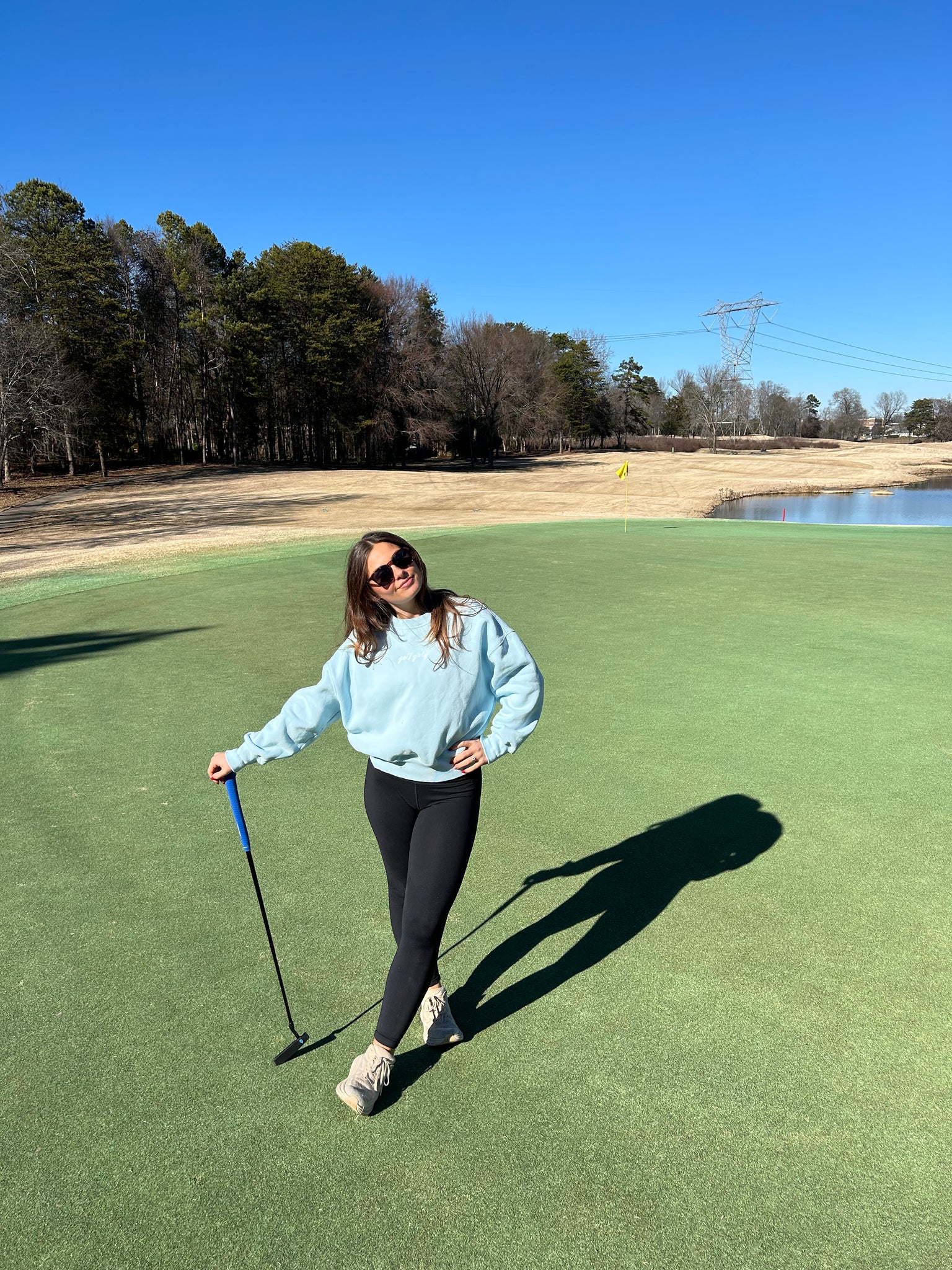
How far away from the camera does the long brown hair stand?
2699 millimetres

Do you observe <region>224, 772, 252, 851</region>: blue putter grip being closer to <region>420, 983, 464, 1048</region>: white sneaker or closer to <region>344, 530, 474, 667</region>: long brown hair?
<region>344, 530, 474, 667</region>: long brown hair

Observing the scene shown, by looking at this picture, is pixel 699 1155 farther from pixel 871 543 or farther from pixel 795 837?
pixel 871 543

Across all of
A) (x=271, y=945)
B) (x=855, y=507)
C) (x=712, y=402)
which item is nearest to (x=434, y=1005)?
(x=271, y=945)

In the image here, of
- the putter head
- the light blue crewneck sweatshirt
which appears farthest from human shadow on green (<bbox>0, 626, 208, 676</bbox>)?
the light blue crewneck sweatshirt

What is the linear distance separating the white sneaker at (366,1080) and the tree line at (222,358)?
30.8 meters

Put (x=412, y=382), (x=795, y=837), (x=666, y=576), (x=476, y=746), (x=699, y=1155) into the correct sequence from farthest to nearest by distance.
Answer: (x=412, y=382) < (x=666, y=576) < (x=795, y=837) < (x=476, y=746) < (x=699, y=1155)

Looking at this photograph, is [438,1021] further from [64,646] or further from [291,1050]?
[64,646]

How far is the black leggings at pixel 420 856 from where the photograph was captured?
8.99 feet

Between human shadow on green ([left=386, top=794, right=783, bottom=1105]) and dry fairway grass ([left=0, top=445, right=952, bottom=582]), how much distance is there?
13889 millimetres

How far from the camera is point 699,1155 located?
2498mm

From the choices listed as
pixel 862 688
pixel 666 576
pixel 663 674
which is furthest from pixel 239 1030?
pixel 666 576

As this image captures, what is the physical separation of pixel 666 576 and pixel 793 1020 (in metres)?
9.89

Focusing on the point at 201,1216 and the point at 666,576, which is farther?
the point at 666,576

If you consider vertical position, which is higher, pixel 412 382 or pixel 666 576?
pixel 412 382
